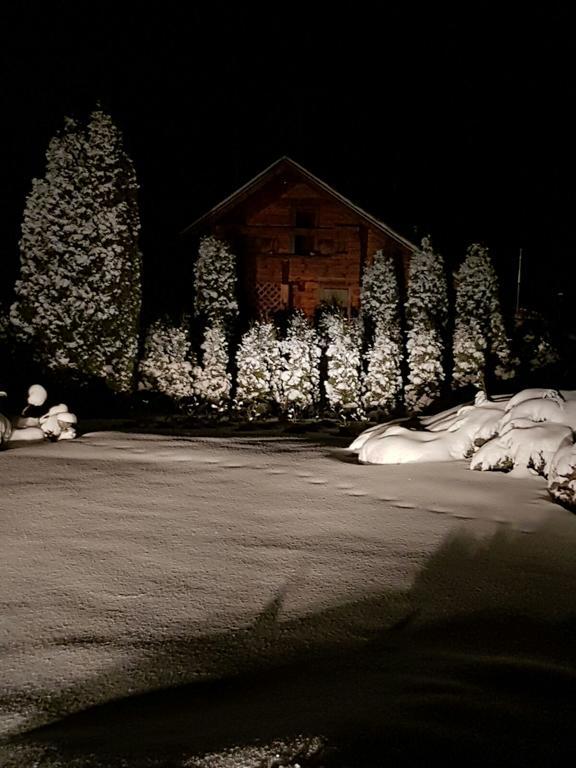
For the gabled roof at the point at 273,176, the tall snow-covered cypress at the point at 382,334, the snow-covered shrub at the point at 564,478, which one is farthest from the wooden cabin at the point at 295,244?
the snow-covered shrub at the point at 564,478

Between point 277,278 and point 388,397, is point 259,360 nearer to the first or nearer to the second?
point 388,397

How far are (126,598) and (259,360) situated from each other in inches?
362

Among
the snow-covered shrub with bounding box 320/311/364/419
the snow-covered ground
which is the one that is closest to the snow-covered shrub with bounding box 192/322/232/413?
the snow-covered shrub with bounding box 320/311/364/419

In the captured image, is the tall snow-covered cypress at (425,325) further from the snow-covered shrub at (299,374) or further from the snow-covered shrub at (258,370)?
the snow-covered shrub at (258,370)

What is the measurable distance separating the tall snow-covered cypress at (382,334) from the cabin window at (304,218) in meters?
2.58

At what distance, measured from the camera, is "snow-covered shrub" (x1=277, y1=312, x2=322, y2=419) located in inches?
529

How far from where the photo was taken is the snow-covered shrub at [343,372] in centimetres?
1352

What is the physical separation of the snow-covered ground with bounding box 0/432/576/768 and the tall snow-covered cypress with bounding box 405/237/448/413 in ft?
22.0

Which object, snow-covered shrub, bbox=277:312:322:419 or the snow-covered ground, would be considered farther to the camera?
snow-covered shrub, bbox=277:312:322:419

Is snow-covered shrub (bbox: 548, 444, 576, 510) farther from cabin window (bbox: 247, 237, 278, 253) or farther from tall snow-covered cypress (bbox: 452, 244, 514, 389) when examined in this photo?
cabin window (bbox: 247, 237, 278, 253)

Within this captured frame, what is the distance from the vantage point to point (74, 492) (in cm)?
690

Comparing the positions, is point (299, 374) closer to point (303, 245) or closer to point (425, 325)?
point (425, 325)

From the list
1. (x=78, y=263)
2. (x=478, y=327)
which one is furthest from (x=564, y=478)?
(x=78, y=263)

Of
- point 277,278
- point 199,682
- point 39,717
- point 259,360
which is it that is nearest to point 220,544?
point 199,682
